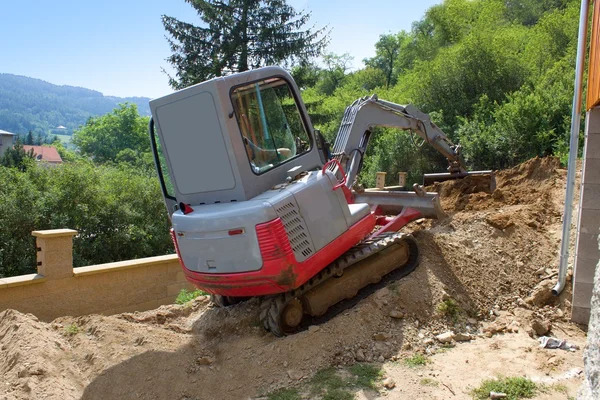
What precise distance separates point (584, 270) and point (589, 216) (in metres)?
0.60

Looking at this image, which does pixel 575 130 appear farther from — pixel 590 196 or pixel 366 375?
pixel 366 375

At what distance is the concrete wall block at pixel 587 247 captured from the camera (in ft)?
19.5

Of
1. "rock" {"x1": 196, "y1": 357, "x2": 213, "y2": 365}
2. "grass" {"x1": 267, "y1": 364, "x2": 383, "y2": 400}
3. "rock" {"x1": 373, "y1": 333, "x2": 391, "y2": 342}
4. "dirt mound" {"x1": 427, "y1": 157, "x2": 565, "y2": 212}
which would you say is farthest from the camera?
"dirt mound" {"x1": 427, "y1": 157, "x2": 565, "y2": 212}

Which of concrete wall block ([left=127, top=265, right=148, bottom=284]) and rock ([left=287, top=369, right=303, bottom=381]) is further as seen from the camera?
concrete wall block ([left=127, top=265, right=148, bottom=284])

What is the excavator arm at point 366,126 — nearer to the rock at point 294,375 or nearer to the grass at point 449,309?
the grass at point 449,309

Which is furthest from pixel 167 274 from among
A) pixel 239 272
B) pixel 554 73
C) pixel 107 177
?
pixel 554 73

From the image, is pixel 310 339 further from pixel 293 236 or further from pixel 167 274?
pixel 167 274

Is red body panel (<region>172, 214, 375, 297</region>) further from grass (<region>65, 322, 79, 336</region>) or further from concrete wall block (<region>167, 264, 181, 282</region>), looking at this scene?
concrete wall block (<region>167, 264, 181, 282</region>)

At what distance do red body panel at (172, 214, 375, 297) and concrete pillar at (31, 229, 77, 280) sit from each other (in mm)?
2754

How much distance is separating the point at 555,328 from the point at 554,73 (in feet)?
56.1

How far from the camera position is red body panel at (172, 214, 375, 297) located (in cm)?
512

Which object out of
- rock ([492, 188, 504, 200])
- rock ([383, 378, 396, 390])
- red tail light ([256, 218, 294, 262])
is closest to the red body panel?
red tail light ([256, 218, 294, 262])

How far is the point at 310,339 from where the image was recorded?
18.0ft

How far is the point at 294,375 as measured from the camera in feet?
16.8
